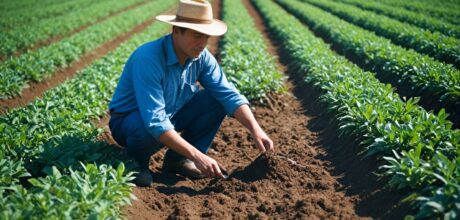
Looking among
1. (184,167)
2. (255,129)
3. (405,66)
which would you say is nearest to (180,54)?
(255,129)

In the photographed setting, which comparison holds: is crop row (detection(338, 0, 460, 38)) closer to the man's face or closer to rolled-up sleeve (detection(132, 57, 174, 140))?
the man's face

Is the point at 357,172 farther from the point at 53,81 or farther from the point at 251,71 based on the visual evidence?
the point at 53,81

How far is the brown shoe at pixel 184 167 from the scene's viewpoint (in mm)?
4551

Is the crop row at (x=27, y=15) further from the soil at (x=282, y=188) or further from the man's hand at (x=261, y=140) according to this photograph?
the man's hand at (x=261, y=140)

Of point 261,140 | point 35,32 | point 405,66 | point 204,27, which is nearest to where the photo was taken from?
point 204,27

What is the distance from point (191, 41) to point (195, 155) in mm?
1060

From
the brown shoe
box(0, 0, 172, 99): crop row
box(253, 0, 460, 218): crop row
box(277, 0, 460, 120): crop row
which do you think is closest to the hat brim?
the brown shoe

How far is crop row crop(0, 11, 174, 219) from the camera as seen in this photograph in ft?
9.57

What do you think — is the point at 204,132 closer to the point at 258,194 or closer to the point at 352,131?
the point at 258,194

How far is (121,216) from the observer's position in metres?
3.31

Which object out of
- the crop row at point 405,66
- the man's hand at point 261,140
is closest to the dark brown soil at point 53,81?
the man's hand at point 261,140

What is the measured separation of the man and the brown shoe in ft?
0.04

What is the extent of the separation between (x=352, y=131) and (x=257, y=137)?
64.5 inches

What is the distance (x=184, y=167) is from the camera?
4539 mm
